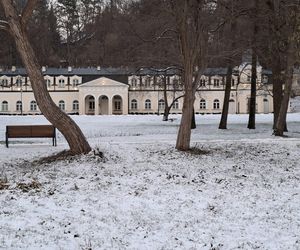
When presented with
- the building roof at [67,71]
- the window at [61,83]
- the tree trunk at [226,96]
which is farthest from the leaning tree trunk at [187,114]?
the window at [61,83]

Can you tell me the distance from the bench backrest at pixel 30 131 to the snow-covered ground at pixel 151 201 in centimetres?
249

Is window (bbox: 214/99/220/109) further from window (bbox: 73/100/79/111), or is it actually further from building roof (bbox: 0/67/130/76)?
window (bbox: 73/100/79/111)

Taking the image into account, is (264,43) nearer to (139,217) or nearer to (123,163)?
(123,163)

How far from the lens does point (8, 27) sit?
41.3 feet

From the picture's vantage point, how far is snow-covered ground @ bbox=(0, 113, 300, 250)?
6.47 m

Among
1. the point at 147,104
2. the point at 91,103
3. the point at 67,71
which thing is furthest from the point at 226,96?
the point at 67,71

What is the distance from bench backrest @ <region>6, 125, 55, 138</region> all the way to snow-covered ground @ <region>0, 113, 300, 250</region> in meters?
2.49

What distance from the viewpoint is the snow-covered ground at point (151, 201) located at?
647 centimetres

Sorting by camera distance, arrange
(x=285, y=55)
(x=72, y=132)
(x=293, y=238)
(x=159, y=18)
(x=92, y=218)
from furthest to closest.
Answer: (x=159, y=18) < (x=285, y=55) < (x=72, y=132) < (x=92, y=218) < (x=293, y=238)

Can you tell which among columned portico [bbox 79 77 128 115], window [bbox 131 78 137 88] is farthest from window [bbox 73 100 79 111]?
window [bbox 131 78 137 88]

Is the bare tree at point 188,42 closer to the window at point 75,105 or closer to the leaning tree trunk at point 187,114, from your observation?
the leaning tree trunk at point 187,114

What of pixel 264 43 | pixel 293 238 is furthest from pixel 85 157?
pixel 264 43

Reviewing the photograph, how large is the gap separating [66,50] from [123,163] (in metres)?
60.2

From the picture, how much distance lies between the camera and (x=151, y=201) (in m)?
8.56
